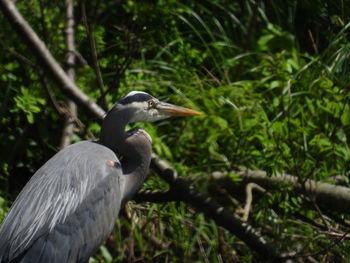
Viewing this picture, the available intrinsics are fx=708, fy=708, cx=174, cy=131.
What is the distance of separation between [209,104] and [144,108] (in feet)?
2.45

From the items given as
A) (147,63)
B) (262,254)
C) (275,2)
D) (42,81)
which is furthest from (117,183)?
(275,2)

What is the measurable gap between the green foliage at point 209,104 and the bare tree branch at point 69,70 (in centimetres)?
12

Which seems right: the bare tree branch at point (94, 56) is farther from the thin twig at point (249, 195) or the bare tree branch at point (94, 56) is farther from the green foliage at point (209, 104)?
the thin twig at point (249, 195)

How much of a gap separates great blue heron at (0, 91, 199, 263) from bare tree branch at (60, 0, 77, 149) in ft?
2.21

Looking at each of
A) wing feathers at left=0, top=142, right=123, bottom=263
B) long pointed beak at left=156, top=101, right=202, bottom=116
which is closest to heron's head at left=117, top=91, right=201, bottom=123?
long pointed beak at left=156, top=101, right=202, bottom=116

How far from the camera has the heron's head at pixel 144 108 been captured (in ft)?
11.8

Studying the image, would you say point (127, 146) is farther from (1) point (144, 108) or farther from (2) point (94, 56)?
(2) point (94, 56)

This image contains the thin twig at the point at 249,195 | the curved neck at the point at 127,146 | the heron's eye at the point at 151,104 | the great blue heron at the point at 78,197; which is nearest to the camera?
the great blue heron at the point at 78,197

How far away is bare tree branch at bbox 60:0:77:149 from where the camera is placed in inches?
168

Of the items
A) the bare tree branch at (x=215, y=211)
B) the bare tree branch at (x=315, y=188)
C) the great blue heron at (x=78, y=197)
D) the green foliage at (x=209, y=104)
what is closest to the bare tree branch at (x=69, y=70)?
the green foliage at (x=209, y=104)

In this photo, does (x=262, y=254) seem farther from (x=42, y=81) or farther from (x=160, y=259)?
(x=42, y=81)

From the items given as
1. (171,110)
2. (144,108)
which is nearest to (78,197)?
(144,108)

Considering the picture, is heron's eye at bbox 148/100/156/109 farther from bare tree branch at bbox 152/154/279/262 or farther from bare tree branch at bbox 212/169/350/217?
bare tree branch at bbox 212/169/350/217

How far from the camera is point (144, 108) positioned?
3.67m
